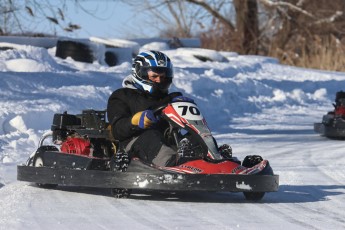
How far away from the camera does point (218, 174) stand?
7.16 metres

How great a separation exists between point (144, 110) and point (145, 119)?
32 centimetres

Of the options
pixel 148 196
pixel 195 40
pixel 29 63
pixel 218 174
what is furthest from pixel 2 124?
pixel 195 40

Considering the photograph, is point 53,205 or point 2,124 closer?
point 53,205

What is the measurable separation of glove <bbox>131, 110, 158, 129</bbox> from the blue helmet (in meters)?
0.54

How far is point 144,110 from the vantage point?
26.3 ft

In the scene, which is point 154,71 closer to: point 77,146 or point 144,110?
point 144,110

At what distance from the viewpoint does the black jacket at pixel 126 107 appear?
7889 millimetres

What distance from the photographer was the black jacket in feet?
25.9

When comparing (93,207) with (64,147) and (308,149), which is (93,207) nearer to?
(64,147)

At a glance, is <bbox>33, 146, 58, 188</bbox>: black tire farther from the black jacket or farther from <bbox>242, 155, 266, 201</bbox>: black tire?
Answer: <bbox>242, 155, 266, 201</bbox>: black tire

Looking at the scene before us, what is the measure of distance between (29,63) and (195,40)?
46.9 ft

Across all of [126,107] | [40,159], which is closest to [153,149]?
[126,107]

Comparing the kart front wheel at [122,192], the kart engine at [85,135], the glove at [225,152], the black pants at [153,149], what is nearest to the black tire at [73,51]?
the kart engine at [85,135]

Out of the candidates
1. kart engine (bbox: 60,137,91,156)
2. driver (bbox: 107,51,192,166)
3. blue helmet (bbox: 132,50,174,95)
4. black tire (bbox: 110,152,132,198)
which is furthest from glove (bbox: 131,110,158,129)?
kart engine (bbox: 60,137,91,156)
